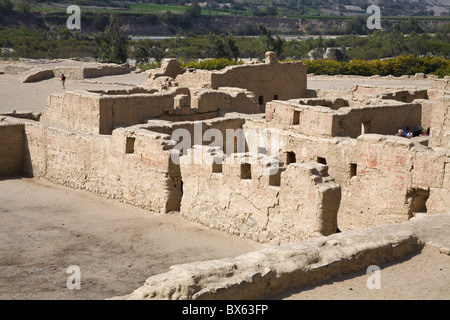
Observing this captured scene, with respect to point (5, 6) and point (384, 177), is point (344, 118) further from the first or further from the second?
point (5, 6)

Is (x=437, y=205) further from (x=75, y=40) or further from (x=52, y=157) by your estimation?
(x=75, y=40)

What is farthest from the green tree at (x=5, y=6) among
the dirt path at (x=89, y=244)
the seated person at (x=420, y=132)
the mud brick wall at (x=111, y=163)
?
the seated person at (x=420, y=132)

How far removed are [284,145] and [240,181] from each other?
396cm

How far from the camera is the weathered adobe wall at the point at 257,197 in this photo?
41.7ft

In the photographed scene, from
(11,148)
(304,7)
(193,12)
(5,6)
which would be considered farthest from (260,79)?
(304,7)

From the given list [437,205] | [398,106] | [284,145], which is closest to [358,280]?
[437,205]

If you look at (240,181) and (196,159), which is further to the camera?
(196,159)

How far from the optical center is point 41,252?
13578 mm

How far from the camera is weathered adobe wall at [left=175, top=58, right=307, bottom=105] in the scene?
79.7 ft

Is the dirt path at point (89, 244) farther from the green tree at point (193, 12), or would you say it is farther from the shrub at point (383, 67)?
the green tree at point (193, 12)

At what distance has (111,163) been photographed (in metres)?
17.0

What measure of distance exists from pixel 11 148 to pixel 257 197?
8.56m

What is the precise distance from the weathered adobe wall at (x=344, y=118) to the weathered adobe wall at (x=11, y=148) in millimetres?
6287
